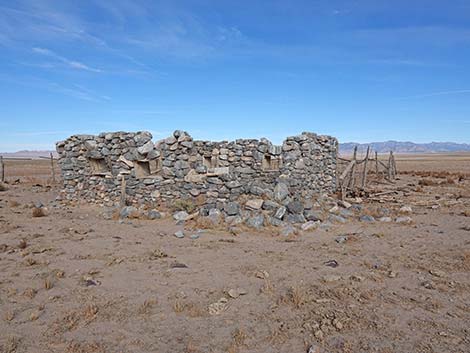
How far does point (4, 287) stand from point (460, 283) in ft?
24.8

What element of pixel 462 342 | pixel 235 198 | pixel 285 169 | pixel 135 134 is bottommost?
pixel 462 342

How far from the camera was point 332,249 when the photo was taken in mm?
7648

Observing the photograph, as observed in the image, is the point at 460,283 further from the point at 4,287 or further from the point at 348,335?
the point at 4,287

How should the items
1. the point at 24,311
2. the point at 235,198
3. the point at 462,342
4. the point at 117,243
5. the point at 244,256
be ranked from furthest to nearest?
the point at 235,198 → the point at 117,243 → the point at 244,256 → the point at 24,311 → the point at 462,342

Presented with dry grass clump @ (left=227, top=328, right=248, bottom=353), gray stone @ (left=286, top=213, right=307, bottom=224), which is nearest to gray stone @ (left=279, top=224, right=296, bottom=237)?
gray stone @ (left=286, top=213, right=307, bottom=224)

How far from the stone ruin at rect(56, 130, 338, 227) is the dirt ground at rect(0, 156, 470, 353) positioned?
2.51 metres

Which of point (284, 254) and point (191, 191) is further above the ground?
point (191, 191)

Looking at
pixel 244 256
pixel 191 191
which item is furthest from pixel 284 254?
pixel 191 191

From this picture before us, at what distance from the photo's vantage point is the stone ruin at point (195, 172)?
1169 centimetres

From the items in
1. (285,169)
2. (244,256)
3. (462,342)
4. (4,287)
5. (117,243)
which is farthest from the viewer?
(285,169)

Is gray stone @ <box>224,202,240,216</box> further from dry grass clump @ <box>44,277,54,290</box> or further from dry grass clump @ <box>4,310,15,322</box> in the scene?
dry grass clump @ <box>4,310,15,322</box>

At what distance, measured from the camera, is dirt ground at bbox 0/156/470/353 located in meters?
4.06

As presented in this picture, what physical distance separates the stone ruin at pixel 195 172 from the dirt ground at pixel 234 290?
8.25 feet

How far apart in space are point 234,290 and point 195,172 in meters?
7.14
